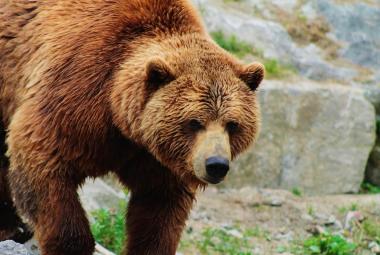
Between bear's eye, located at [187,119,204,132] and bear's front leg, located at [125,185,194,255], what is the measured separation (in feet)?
3.08

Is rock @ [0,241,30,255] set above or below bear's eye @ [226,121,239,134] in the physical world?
below

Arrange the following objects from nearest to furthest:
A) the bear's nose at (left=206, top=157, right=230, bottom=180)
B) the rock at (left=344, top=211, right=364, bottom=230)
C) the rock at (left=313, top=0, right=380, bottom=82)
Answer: the bear's nose at (left=206, top=157, right=230, bottom=180) → the rock at (left=344, top=211, right=364, bottom=230) → the rock at (left=313, top=0, right=380, bottom=82)

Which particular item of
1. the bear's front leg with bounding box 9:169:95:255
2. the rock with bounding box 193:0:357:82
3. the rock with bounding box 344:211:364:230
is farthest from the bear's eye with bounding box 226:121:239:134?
the rock with bounding box 193:0:357:82

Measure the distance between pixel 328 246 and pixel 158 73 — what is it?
4.36 meters

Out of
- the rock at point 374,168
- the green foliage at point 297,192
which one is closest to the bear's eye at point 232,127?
the green foliage at point 297,192

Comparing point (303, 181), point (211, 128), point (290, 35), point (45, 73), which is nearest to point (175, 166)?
point (211, 128)

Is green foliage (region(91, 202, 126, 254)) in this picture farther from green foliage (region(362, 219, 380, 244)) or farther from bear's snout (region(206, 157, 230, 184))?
bear's snout (region(206, 157, 230, 184))

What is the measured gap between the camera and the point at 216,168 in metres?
5.02

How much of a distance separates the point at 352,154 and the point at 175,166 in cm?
638

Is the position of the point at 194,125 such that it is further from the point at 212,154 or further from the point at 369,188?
the point at 369,188

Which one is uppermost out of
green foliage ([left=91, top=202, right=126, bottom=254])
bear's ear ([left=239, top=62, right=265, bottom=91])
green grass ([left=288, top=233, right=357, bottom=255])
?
bear's ear ([left=239, top=62, right=265, bottom=91])

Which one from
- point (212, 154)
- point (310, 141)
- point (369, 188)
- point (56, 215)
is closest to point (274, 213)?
point (310, 141)

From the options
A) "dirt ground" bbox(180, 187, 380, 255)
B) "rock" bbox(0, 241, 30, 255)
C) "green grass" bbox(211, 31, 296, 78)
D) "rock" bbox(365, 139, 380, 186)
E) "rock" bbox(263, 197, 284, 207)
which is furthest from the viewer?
"rock" bbox(365, 139, 380, 186)

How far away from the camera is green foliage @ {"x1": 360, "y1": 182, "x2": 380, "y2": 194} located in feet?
37.7
